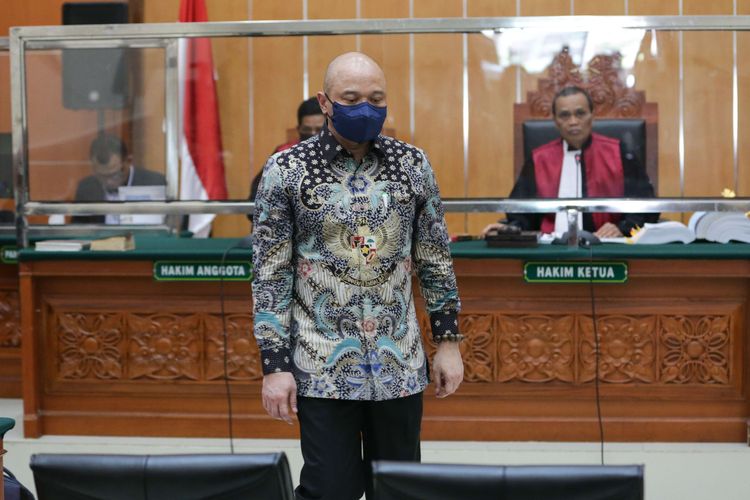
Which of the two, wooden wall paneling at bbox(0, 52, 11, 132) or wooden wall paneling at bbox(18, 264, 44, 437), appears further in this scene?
wooden wall paneling at bbox(0, 52, 11, 132)

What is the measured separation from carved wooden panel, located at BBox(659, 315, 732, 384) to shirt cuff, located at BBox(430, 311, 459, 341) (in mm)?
2293

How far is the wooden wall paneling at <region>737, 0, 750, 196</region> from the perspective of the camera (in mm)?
4742

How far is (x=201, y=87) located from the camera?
510 cm

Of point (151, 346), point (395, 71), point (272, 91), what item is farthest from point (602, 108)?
point (151, 346)

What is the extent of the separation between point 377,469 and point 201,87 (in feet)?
12.3

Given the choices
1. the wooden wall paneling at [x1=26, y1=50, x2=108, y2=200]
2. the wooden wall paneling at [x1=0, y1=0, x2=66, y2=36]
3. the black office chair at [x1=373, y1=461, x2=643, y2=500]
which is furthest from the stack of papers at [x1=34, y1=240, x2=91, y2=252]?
the black office chair at [x1=373, y1=461, x2=643, y2=500]

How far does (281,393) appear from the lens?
239 cm

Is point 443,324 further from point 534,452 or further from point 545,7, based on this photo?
point 545,7

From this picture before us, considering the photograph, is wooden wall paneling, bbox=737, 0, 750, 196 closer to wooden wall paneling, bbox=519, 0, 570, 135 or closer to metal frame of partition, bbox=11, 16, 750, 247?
metal frame of partition, bbox=11, 16, 750, 247

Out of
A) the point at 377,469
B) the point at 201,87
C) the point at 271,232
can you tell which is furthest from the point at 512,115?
the point at 377,469

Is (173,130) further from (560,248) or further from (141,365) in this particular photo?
(560,248)

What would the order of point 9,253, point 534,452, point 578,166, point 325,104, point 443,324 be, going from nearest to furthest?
point 325,104
point 443,324
point 534,452
point 578,166
point 9,253

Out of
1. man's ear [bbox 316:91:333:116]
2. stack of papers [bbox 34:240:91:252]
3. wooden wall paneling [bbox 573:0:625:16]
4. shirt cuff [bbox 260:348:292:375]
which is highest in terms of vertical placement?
wooden wall paneling [bbox 573:0:625:16]

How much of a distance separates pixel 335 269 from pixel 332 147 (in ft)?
0.96
